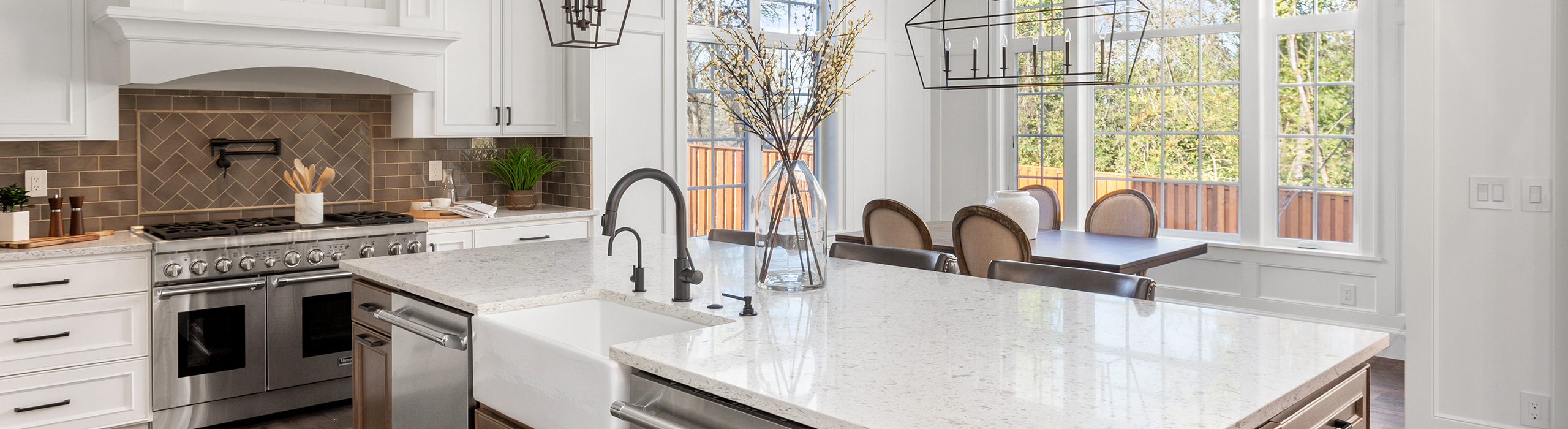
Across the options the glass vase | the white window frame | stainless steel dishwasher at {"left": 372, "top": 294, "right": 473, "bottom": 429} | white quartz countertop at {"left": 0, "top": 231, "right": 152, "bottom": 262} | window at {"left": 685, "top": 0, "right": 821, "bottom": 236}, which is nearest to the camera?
stainless steel dishwasher at {"left": 372, "top": 294, "right": 473, "bottom": 429}

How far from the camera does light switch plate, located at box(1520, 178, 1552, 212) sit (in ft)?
10.1

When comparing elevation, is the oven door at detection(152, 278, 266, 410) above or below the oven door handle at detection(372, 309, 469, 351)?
below

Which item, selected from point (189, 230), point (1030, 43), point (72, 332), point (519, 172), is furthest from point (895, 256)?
point (1030, 43)

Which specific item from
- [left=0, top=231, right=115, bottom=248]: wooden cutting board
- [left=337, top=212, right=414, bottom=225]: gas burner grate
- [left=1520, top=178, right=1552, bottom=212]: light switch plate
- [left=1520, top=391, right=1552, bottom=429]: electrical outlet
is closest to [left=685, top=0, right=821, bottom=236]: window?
[left=337, top=212, right=414, bottom=225]: gas burner grate

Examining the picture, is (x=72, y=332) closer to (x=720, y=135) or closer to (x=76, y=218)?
(x=76, y=218)

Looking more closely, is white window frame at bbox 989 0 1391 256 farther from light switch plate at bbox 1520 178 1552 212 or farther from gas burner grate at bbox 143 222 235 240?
gas burner grate at bbox 143 222 235 240

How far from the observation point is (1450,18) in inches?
127

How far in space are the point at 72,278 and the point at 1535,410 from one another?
504cm

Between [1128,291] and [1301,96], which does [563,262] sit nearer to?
[1128,291]

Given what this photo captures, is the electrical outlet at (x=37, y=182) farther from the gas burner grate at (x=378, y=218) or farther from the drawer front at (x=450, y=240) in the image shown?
the drawer front at (x=450, y=240)

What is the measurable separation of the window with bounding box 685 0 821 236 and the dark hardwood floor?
2.18m

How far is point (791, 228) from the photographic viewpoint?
2.29 metres

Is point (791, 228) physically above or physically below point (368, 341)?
above

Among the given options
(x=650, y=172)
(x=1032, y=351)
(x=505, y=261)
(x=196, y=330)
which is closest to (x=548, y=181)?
(x=196, y=330)
